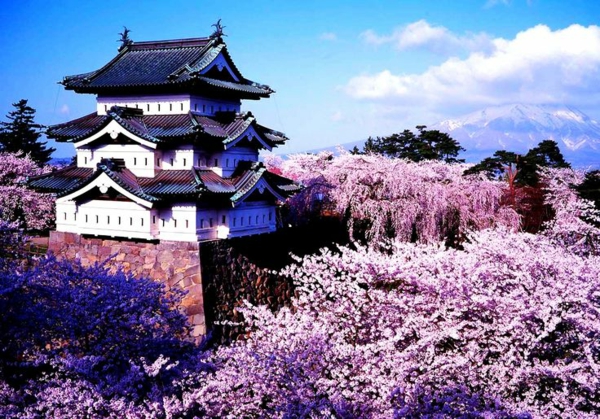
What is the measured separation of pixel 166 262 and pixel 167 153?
10.1ft

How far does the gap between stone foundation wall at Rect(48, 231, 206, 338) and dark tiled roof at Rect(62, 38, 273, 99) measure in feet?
14.5

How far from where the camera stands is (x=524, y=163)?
29828 mm

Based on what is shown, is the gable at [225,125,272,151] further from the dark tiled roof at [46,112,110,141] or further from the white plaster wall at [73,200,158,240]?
the dark tiled roof at [46,112,110,141]

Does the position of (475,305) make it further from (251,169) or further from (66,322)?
(251,169)

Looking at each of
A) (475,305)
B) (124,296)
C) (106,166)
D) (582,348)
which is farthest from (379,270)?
(106,166)

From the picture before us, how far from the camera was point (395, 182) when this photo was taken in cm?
2150

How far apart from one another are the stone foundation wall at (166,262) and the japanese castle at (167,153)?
0.30 m

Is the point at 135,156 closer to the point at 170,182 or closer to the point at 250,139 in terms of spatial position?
the point at 170,182

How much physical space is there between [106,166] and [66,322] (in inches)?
246

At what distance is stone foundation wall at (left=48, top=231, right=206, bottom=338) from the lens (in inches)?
562

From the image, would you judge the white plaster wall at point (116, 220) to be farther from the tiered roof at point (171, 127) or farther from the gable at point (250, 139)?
the gable at point (250, 139)

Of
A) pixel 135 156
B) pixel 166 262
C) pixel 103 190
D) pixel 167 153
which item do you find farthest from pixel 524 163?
pixel 103 190

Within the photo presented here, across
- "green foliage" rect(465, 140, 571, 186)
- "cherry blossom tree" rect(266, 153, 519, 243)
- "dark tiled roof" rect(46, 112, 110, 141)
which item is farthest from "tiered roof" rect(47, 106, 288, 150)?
"green foliage" rect(465, 140, 571, 186)

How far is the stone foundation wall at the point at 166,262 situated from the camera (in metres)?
14.3
